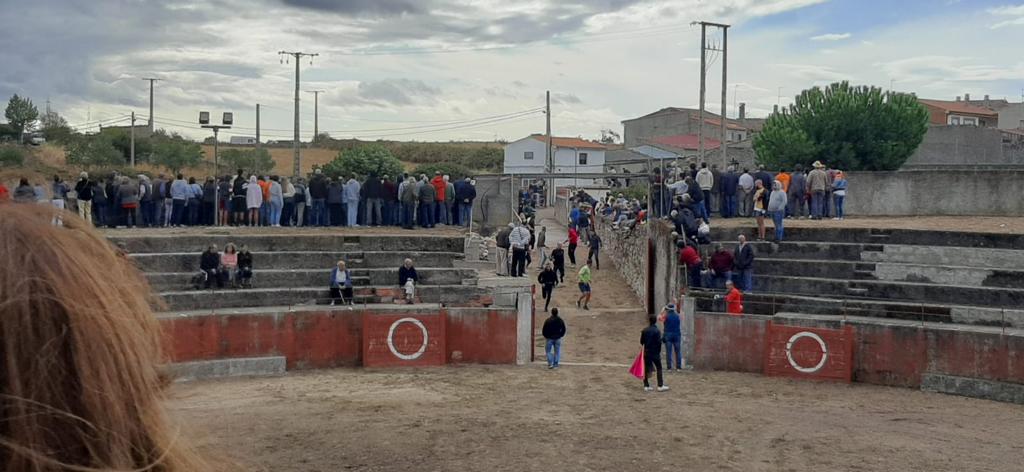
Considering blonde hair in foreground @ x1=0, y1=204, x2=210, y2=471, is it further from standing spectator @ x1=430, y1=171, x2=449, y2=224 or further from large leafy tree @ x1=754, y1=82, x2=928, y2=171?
large leafy tree @ x1=754, y1=82, x2=928, y2=171

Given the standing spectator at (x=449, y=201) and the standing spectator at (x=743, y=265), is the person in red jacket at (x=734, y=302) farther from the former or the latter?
the standing spectator at (x=449, y=201)

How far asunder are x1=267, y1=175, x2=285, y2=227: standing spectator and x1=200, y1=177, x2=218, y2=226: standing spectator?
1.68 meters

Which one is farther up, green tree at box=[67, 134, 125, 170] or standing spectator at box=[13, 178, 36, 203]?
green tree at box=[67, 134, 125, 170]

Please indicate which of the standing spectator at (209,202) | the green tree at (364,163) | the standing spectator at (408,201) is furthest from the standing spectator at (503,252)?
the green tree at (364,163)

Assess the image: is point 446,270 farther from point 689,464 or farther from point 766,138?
point 766,138

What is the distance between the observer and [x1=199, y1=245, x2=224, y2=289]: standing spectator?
22609mm

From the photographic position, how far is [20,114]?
202 feet

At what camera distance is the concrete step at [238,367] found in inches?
768

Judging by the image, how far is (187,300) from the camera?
72.0 feet

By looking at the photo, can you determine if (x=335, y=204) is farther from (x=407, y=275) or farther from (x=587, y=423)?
(x=587, y=423)

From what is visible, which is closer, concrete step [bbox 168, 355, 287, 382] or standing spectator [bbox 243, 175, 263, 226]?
concrete step [bbox 168, 355, 287, 382]

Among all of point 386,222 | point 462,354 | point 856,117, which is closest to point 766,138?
point 856,117

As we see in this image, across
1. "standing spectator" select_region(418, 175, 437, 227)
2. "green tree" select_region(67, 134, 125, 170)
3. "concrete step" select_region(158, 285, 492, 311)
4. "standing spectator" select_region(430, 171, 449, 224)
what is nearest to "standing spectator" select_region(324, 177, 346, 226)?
"standing spectator" select_region(418, 175, 437, 227)

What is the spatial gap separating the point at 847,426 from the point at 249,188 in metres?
19.7
